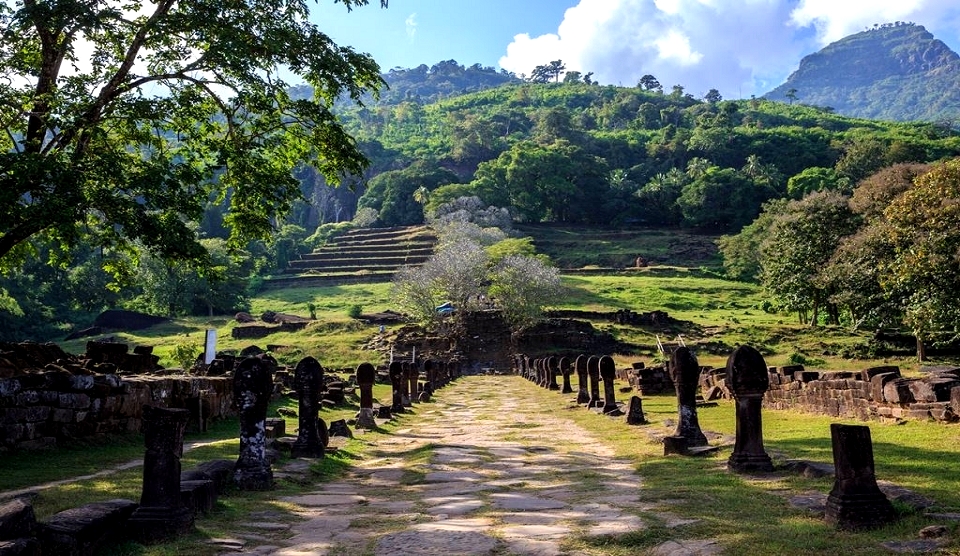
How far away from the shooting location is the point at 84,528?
5164 mm

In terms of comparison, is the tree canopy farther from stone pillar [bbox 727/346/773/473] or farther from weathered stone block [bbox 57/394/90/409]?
stone pillar [bbox 727/346/773/473]

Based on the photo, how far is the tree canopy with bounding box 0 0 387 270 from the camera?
12.0 metres

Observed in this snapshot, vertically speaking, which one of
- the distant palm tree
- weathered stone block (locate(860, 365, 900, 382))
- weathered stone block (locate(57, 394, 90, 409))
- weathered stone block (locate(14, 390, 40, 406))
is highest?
the distant palm tree

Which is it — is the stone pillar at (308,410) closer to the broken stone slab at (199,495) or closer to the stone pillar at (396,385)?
the broken stone slab at (199,495)

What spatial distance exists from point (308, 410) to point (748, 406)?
20.0 feet

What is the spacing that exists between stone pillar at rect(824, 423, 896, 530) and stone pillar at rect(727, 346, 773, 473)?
2.72m

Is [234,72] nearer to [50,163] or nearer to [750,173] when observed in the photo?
[50,163]

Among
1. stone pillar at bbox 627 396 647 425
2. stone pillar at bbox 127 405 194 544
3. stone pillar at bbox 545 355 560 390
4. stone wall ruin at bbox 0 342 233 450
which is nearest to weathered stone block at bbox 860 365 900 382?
stone pillar at bbox 627 396 647 425

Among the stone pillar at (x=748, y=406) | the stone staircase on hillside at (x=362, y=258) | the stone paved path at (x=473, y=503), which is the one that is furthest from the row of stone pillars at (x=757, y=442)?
the stone staircase on hillside at (x=362, y=258)

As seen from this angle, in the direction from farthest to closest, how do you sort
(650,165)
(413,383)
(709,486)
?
(650,165), (413,383), (709,486)

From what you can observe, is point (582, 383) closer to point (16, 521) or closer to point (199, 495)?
point (199, 495)

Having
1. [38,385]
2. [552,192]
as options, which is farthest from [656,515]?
[552,192]

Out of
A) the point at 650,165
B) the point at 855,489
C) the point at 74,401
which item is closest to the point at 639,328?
the point at 74,401

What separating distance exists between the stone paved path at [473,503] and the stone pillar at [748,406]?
1233mm
